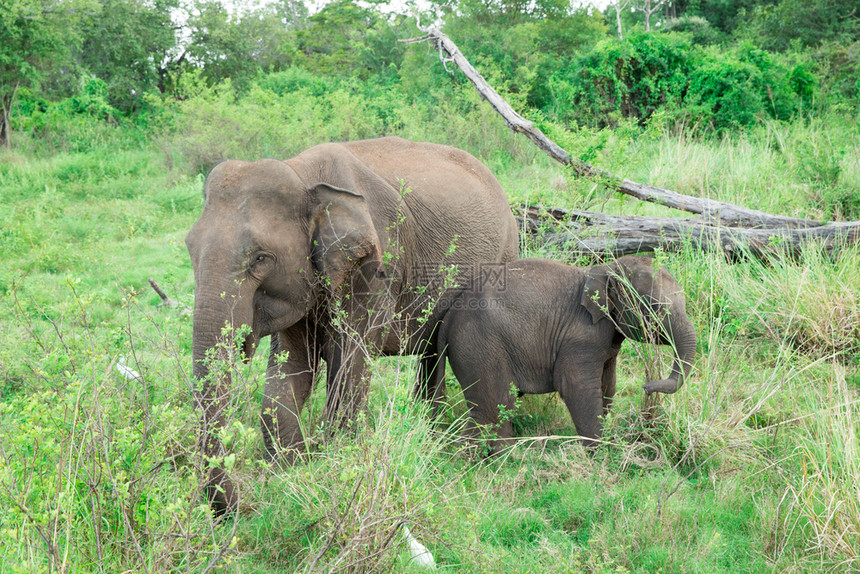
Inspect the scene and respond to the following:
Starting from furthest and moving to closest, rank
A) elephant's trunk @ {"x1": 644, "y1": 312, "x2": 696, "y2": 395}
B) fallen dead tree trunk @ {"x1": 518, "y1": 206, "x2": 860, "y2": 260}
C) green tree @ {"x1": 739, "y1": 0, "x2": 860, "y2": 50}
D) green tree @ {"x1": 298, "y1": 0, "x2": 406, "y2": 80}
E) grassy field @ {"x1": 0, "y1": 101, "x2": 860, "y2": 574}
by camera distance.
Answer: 1. green tree @ {"x1": 298, "y1": 0, "x2": 406, "y2": 80}
2. green tree @ {"x1": 739, "y1": 0, "x2": 860, "y2": 50}
3. fallen dead tree trunk @ {"x1": 518, "y1": 206, "x2": 860, "y2": 260}
4. elephant's trunk @ {"x1": 644, "y1": 312, "x2": 696, "y2": 395}
5. grassy field @ {"x1": 0, "y1": 101, "x2": 860, "y2": 574}

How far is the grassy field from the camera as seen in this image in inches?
121

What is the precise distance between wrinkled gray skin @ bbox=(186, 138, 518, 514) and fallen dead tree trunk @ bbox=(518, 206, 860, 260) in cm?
221

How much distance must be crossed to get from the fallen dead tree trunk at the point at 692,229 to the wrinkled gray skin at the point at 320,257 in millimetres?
2053

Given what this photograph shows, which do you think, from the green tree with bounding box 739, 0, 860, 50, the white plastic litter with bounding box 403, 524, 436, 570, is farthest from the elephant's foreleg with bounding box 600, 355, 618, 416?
the green tree with bounding box 739, 0, 860, 50

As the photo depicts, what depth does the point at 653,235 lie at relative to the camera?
7707mm

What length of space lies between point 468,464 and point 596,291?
1340 mm

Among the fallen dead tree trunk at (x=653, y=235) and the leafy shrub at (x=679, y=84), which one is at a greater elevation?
the leafy shrub at (x=679, y=84)

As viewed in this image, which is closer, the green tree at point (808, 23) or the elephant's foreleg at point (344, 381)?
the elephant's foreleg at point (344, 381)

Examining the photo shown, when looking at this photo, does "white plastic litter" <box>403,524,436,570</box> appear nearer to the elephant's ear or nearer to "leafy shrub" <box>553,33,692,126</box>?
the elephant's ear

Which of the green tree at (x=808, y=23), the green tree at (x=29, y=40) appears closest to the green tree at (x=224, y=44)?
the green tree at (x=29, y=40)

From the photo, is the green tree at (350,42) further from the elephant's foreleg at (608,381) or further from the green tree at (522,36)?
the elephant's foreleg at (608,381)

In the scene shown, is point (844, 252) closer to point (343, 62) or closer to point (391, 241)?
point (391, 241)

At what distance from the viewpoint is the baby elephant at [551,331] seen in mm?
4848

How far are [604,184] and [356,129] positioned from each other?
8324mm
